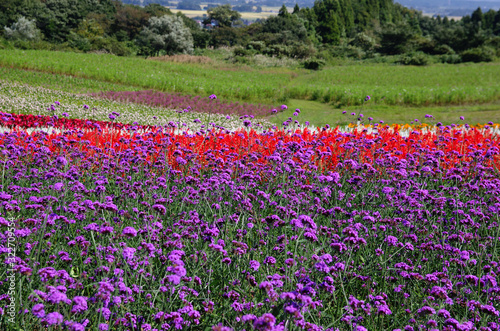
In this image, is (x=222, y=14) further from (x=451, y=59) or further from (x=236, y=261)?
(x=236, y=261)

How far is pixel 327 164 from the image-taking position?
6758 mm

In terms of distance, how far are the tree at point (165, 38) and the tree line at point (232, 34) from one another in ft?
0.33

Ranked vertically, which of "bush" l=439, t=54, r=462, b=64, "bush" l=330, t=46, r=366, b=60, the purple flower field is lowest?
the purple flower field

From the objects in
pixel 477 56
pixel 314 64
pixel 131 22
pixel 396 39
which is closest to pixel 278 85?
pixel 314 64

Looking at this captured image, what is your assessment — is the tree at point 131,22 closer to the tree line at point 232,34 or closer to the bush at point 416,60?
the tree line at point 232,34

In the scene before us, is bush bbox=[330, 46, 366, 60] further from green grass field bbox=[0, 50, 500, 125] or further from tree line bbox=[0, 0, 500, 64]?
green grass field bbox=[0, 50, 500, 125]

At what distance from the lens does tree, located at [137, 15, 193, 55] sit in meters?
42.8

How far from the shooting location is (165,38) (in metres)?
43.1

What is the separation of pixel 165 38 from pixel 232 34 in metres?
15.5

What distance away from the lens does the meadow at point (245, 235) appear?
236 cm

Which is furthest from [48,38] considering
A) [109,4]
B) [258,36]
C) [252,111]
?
[252,111]

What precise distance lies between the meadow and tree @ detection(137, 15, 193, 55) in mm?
35803

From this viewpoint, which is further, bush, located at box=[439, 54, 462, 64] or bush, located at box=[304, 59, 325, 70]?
bush, located at box=[439, 54, 462, 64]

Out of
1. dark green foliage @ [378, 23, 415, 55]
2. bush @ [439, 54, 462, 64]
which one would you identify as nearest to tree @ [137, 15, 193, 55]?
dark green foliage @ [378, 23, 415, 55]
